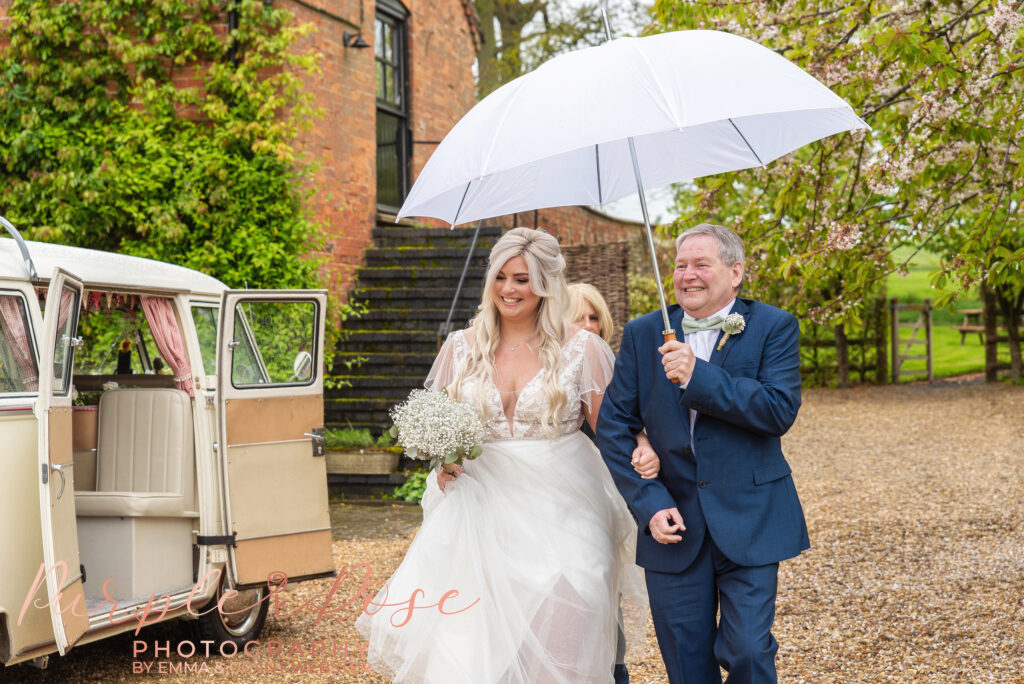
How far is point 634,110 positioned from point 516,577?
168 cm

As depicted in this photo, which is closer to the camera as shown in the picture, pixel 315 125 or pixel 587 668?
pixel 587 668

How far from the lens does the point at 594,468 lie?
12.3ft

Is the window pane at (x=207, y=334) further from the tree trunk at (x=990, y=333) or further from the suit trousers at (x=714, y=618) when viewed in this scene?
the tree trunk at (x=990, y=333)

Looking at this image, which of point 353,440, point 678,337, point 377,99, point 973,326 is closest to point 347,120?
point 377,99

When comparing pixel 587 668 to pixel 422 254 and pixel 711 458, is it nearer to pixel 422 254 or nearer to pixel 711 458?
pixel 711 458

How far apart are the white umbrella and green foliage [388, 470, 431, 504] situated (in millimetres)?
5737

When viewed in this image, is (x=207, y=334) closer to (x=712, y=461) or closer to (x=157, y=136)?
(x=712, y=461)

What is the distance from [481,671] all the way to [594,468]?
33.2 inches

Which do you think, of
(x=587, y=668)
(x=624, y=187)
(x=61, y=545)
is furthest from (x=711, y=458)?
(x=61, y=545)

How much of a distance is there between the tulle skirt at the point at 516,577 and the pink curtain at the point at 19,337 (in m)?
1.92

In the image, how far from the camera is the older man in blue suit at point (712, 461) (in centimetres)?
314

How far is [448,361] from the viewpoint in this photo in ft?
13.0

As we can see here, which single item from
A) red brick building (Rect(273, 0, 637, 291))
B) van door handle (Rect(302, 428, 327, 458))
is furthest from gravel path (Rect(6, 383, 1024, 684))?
red brick building (Rect(273, 0, 637, 291))

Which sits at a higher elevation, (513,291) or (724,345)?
(513,291)
